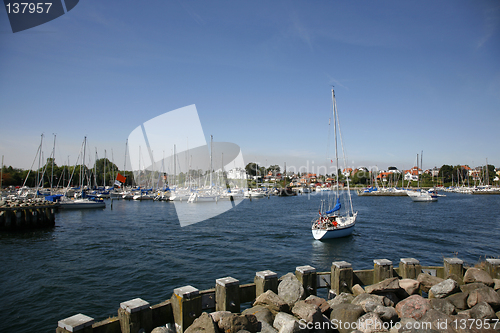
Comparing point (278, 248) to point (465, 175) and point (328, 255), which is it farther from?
point (465, 175)

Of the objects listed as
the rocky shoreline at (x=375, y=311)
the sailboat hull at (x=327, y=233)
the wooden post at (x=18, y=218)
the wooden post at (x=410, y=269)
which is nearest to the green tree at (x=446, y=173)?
the sailboat hull at (x=327, y=233)

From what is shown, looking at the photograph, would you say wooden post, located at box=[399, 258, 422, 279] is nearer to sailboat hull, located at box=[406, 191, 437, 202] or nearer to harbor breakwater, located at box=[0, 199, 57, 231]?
harbor breakwater, located at box=[0, 199, 57, 231]

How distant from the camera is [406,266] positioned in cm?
934

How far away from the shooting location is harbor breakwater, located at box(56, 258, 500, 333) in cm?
619

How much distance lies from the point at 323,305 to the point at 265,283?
5.14ft

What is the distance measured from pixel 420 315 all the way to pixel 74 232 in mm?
31844

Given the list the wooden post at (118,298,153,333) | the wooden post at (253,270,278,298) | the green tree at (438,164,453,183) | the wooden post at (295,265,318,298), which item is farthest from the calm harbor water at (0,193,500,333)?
the green tree at (438,164,453,183)

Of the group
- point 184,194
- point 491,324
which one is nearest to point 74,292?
point 491,324

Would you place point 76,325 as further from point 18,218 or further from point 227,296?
point 18,218

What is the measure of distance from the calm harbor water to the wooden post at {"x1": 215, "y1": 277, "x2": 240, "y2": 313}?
6115mm

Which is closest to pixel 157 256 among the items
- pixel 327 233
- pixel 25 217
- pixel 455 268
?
pixel 327 233

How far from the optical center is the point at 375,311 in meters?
7.24

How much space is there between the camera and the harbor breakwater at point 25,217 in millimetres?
29719

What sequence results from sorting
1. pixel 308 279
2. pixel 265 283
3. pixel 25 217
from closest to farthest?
pixel 265 283 < pixel 308 279 < pixel 25 217
